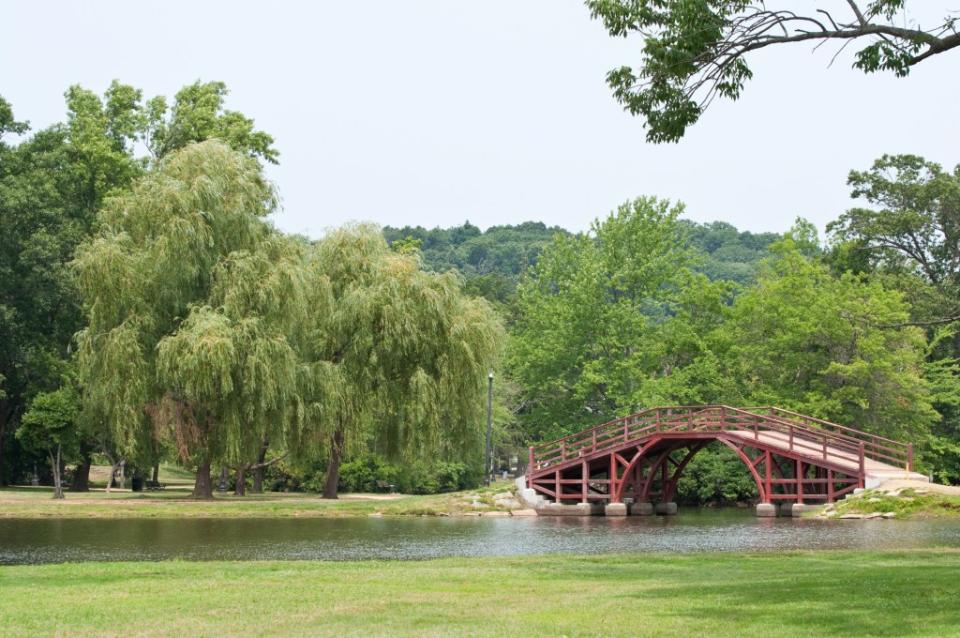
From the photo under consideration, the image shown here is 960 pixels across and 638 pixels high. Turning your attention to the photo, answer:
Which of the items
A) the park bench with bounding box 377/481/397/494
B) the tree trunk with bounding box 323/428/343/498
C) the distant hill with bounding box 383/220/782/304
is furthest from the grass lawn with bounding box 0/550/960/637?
the distant hill with bounding box 383/220/782/304

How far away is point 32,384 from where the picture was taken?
4762cm

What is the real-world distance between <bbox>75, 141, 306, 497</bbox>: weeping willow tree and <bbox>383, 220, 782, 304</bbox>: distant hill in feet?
384

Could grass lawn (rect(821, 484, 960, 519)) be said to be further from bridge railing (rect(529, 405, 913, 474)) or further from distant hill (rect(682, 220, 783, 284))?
distant hill (rect(682, 220, 783, 284))

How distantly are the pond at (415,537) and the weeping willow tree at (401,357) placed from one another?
526cm

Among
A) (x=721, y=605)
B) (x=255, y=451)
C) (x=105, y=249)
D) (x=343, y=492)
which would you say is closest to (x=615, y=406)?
(x=343, y=492)

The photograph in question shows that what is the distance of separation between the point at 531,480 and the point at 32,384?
818 inches

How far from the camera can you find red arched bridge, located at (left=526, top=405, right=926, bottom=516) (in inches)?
1462

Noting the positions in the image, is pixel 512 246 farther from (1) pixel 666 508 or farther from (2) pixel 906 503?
(2) pixel 906 503

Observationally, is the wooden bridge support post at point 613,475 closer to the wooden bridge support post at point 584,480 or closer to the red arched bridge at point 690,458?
the red arched bridge at point 690,458

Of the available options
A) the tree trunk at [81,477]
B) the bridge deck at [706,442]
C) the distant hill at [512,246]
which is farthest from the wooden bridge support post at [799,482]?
the distant hill at [512,246]

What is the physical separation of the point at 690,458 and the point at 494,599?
105 feet

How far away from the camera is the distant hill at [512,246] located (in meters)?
164

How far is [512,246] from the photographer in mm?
175500

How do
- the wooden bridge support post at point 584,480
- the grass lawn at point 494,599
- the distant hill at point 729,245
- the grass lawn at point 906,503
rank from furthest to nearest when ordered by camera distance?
the distant hill at point 729,245 → the wooden bridge support post at point 584,480 → the grass lawn at point 906,503 → the grass lawn at point 494,599
